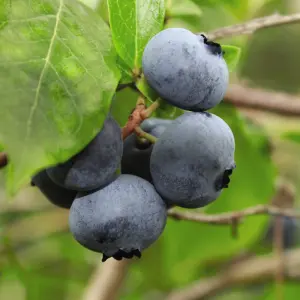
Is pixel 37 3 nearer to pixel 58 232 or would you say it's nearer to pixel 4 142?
pixel 4 142

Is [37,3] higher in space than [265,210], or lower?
higher

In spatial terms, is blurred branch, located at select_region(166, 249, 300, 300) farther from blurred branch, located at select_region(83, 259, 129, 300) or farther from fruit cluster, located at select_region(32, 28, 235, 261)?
fruit cluster, located at select_region(32, 28, 235, 261)

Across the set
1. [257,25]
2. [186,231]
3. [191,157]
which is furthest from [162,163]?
[186,231]

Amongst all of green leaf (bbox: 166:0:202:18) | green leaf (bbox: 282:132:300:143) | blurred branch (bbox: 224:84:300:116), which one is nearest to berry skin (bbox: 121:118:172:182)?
green leaf (bbox: 166:0:202:18)

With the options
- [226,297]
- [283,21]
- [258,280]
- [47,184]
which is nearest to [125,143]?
[47,184]

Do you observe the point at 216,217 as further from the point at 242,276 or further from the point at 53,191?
the point at 242,276
